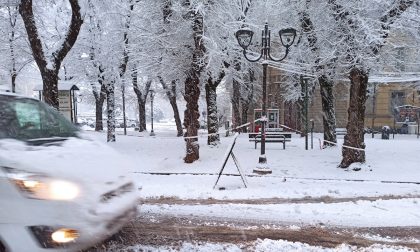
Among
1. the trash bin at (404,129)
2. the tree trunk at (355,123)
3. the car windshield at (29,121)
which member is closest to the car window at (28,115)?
the car windshield at (29,121)

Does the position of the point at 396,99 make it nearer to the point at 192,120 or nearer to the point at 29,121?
the point at 192,120

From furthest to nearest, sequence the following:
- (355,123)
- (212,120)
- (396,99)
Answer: (396,99), (212,120), (355,123)

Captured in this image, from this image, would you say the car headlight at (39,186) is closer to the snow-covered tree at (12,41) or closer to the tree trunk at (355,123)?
the tree trunk at (355,123)

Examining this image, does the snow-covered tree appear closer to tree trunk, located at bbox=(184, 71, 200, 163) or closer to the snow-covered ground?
the snow-covered ground

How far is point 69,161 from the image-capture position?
4.16 meters

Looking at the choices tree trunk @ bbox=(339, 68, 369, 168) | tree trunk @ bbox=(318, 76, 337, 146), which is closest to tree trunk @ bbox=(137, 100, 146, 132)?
tree trunk @ bbox=(318, 76, 337, 146)

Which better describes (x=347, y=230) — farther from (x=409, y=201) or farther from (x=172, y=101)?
(x=172, y=101)

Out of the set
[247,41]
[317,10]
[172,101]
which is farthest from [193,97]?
[172,101]

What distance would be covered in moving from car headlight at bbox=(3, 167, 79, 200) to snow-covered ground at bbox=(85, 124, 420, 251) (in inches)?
133

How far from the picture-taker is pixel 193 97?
14.5 metres

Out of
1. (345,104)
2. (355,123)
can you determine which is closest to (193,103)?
(355,123)

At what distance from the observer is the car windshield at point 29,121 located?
15.3 ft

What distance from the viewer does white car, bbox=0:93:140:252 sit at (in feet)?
12.1

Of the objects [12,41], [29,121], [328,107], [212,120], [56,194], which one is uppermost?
[12,41]
